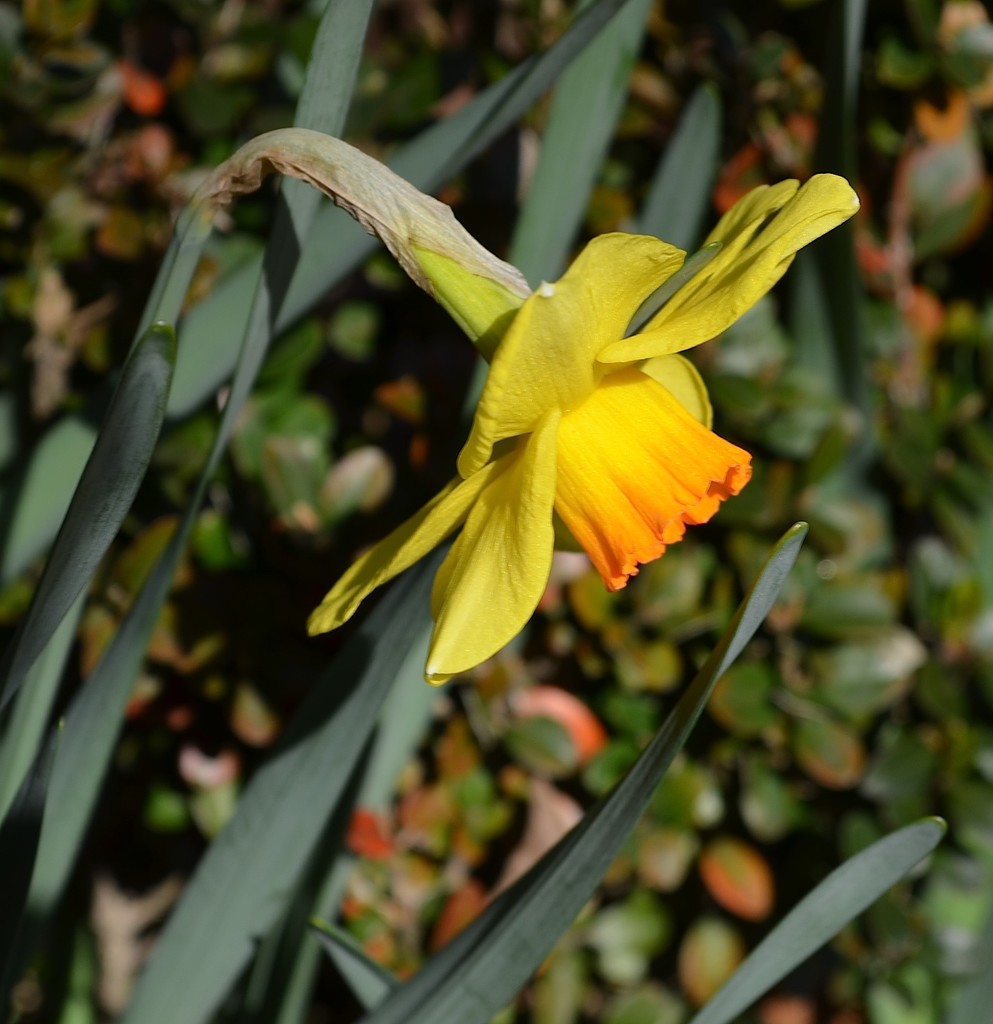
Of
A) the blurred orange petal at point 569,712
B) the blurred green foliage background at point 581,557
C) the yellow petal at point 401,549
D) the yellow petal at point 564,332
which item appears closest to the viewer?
the yellow petal at point 564,332

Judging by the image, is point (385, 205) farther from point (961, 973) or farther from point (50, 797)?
point (961, 973)

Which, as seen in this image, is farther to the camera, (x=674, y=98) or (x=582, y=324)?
(x=674, y=98)

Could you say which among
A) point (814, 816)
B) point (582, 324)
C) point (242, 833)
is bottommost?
point (814, 816)

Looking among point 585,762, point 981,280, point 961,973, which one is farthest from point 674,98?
point 961,973

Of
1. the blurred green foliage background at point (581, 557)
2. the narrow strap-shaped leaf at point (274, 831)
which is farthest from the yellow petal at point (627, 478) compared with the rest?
the blurred green foliage background at point (581, 557)

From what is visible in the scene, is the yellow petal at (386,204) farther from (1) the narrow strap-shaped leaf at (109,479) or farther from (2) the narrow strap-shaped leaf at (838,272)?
(2) the narrow strap-shaped leaf at (838,272)

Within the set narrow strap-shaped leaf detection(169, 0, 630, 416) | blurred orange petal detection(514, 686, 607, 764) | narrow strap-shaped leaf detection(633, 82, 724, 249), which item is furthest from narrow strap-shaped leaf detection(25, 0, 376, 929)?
blurred orange petal detection(514, 686, 607, 764)
